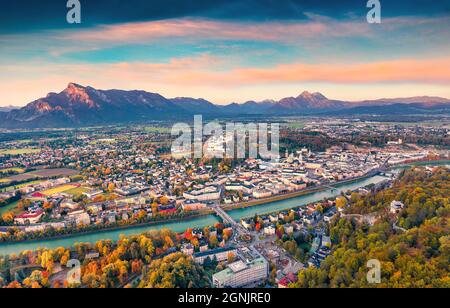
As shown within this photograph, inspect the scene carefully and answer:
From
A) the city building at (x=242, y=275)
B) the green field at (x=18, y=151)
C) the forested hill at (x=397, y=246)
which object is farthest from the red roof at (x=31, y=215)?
the green field at (x=18, y=151)

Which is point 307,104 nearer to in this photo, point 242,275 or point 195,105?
point 195,105

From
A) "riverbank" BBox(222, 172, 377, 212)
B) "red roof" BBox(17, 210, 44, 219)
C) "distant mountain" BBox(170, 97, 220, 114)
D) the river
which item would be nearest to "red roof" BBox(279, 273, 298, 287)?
the river

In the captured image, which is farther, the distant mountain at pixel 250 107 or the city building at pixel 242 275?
the distant mountain at pixel 250 107

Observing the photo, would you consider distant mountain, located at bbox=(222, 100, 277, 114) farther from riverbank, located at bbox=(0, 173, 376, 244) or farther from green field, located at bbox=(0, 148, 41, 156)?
riverbank, located at bbox=(0, 173, 376, 244)

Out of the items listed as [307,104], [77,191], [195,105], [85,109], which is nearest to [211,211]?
[77,191]

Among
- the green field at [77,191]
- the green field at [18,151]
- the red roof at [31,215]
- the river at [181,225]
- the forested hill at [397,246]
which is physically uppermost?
the green field at [18,151]

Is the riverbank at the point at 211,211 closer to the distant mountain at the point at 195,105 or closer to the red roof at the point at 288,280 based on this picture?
the red roof at the point at 288,280

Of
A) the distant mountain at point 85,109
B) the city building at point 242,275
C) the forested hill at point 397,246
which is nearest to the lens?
the forested hill at point 397,246
